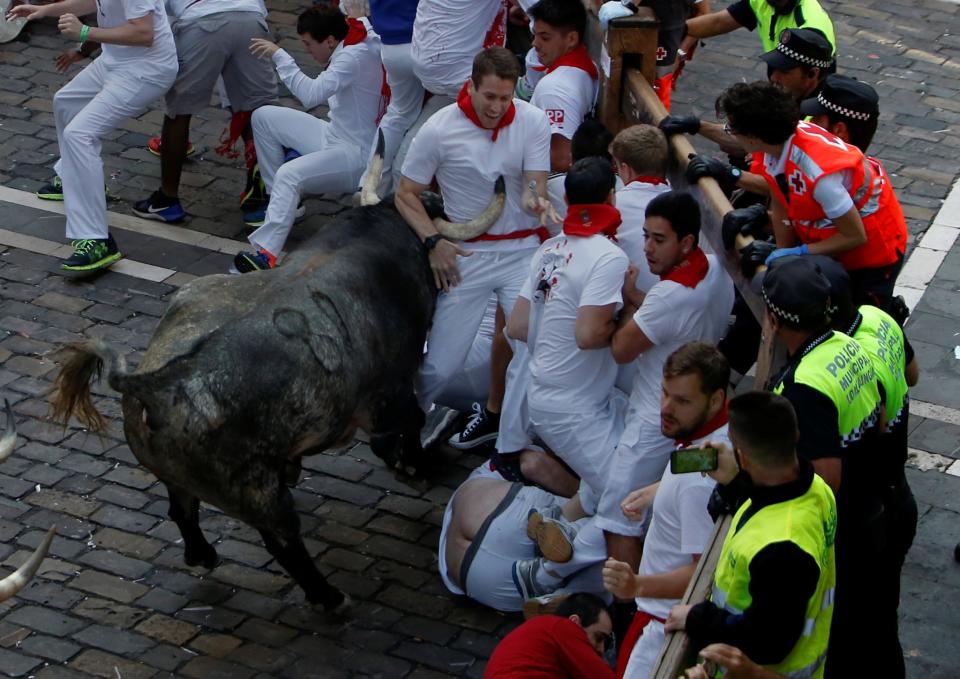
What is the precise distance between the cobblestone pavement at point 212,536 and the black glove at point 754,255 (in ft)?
6.45

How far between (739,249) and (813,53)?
1.80 meters

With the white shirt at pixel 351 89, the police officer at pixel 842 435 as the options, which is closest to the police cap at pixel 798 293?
the police officer at pixel 842 435

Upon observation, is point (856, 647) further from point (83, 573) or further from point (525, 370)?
point (83, 573)

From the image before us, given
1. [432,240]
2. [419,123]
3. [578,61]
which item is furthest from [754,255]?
[419,123]

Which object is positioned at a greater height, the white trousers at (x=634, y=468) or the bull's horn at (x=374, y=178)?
the bull's horn at (x=374, y=178)

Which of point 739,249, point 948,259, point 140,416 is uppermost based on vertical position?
point 739,249

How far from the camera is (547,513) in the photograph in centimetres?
700

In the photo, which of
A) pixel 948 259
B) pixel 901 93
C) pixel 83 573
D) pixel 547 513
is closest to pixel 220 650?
pixel 83 573

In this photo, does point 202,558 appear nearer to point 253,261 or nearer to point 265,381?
point 265,381

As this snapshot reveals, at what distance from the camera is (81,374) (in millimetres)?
6730

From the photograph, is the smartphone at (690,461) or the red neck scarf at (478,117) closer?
the smartphone at (690,461)

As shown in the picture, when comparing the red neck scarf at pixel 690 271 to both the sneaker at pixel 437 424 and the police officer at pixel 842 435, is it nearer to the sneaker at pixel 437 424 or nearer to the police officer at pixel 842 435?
the police officer at pixel 842 435

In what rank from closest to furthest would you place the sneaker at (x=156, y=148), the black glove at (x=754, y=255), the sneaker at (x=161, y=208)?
the black glove at (x=754, y=255), the sneaker at (x=161, y=208), the sneaker at (x=156, y=148)

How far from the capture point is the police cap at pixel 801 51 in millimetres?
7773
